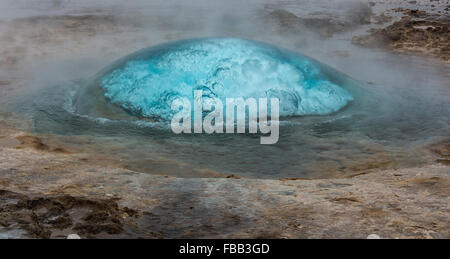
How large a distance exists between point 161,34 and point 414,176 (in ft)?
26.0

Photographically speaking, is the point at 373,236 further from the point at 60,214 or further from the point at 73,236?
the point at 60,214

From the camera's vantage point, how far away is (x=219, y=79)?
15.8ft

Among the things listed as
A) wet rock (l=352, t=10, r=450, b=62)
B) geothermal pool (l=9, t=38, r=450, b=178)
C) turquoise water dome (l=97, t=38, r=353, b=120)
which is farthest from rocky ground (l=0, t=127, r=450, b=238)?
wet rock (l=352, t=10, r=450, b=62)

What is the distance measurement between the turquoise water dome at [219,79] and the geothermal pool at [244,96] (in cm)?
1

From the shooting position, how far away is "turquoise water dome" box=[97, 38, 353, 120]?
4.80 metres

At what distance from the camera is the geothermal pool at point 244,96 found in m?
3.90

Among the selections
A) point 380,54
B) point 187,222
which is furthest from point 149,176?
point 380,54

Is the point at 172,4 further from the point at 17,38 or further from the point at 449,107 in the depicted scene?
the point at 449,107

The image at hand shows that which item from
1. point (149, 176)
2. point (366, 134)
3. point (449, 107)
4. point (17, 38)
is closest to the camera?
point (149, 176)

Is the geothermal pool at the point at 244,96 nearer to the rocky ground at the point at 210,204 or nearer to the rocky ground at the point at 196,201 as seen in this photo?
the rocky ground at the point at 196,201

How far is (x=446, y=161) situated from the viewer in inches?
152

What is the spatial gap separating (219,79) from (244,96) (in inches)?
11.9

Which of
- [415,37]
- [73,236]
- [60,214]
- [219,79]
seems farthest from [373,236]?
[415,37]

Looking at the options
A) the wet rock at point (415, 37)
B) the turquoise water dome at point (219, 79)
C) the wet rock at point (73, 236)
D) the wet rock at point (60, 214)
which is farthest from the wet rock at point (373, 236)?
the wet rock at point (415, 37)
